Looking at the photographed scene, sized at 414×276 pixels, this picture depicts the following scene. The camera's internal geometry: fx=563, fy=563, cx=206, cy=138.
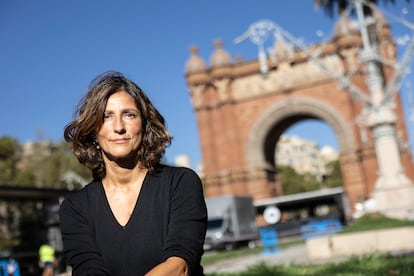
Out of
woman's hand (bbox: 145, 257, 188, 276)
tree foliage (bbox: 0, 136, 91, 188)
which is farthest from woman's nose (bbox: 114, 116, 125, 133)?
tree foliage (bbox: 0, 136, 91, 188)

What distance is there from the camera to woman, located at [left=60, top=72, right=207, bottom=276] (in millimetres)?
2391

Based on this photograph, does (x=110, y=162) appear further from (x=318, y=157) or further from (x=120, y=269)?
(x=318, y=157)

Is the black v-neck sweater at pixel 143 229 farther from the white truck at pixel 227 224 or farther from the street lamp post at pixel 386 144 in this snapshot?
the white truck at pixel 227 224

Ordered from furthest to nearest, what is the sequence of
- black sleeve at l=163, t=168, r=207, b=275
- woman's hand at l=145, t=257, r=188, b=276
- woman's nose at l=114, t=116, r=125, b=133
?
1. woman's nose at l=114, t=116, r=125, b=133
2. black sleeve at l=163, t=168, r=207, b=275
3. woman's hand at l=145, t=257, r=188, b=276

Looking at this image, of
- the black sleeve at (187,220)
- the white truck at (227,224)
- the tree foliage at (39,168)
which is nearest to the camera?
the black sleeve at (187,220)

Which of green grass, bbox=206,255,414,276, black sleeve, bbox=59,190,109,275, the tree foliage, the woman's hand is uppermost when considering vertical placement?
the tree foliage

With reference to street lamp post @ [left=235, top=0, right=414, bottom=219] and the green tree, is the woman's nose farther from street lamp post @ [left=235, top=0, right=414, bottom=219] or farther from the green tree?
the green tree

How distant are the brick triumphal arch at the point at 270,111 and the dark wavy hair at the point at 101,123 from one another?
3873cm

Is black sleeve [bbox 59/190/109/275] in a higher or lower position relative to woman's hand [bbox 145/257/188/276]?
higher

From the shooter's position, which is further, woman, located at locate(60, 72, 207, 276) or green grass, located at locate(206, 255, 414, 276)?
green grass, located at locate(206, 255, 414, 276)

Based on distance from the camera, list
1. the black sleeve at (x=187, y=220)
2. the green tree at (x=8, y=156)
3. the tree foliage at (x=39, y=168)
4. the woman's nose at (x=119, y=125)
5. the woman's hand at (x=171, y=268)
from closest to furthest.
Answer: the woman's hand at (x=171, y=268) < the black sleeve at (x=187, y=220) < the woman's nose at (x=119, y=125) < the green tree at (x=8, y=156) < the tree foliage at (x=39, y=168)

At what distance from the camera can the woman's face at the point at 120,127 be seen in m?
2.58

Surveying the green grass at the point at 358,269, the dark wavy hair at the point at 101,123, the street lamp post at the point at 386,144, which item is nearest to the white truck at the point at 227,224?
the street lamp post at the point at 386,144

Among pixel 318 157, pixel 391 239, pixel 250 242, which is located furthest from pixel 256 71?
pixel 318 157
